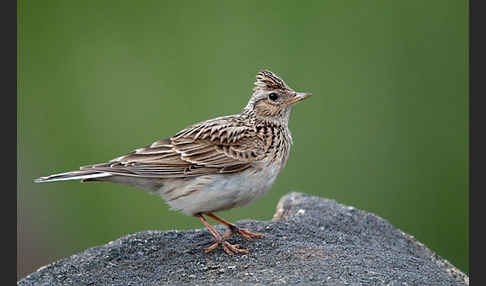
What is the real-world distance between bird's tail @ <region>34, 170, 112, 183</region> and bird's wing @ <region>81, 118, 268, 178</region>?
0.08 metres

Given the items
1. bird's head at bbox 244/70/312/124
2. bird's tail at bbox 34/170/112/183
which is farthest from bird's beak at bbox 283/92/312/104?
bird's tail at bbox 34/170/112/183

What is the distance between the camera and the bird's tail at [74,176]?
20.1ft

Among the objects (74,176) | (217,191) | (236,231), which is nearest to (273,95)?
(217,191)

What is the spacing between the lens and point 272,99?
7.51 m

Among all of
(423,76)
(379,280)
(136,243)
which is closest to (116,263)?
(136,243)

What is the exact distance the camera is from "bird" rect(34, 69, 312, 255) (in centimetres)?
664

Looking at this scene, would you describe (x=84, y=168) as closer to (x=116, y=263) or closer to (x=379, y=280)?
(x=116, y=263)

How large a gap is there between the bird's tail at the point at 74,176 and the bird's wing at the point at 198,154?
0.08 metres

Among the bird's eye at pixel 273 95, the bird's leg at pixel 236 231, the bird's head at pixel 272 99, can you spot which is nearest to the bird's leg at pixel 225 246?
the bird's leg at pixel 236 231

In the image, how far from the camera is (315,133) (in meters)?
11.8

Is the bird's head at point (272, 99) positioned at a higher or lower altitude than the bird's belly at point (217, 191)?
higher

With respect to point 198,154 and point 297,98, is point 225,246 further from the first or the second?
point 297,98

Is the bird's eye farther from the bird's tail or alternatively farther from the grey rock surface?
the bird's tail

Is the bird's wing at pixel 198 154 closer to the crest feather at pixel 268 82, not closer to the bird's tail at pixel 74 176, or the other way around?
the bird's tail at pixel 74 176
